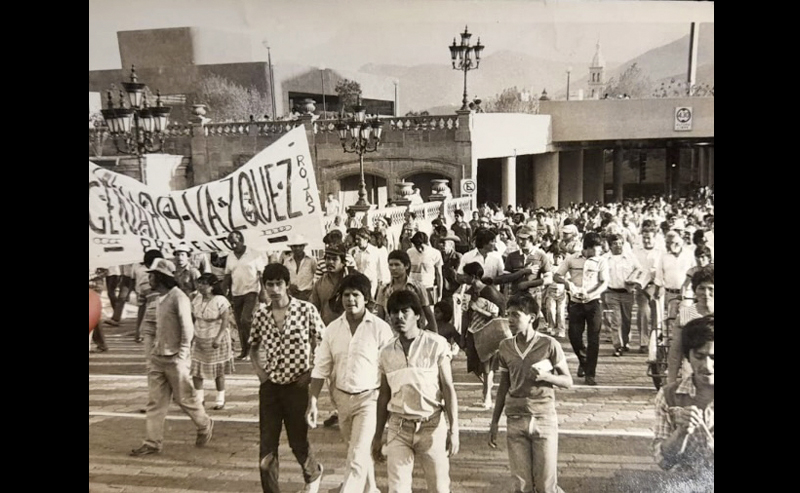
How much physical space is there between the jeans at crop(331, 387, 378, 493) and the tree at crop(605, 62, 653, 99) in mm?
2013

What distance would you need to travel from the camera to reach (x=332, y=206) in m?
3.64

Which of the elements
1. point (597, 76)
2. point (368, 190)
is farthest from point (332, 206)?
point (597, 76)

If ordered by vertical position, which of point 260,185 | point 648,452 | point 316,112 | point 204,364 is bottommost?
point 648,452

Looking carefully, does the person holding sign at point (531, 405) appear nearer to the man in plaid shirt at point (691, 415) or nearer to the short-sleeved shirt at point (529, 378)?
the short-sleeved shirt at point (529, 378)

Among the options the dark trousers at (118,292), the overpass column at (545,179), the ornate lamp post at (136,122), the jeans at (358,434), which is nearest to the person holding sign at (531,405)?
the jeans at (358,434)

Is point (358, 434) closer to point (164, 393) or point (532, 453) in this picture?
point (532, 453)

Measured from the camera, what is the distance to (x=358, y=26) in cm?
354

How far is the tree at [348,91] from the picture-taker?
361 cm

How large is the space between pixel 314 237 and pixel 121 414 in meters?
1.35

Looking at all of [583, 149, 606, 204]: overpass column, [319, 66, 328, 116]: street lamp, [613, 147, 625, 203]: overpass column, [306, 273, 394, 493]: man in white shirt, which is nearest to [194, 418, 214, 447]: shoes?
[306, 273, 394, 493]: man in white shirt

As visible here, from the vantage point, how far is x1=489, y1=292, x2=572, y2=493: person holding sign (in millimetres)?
3387

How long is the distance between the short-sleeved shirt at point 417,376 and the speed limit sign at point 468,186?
833 mm
